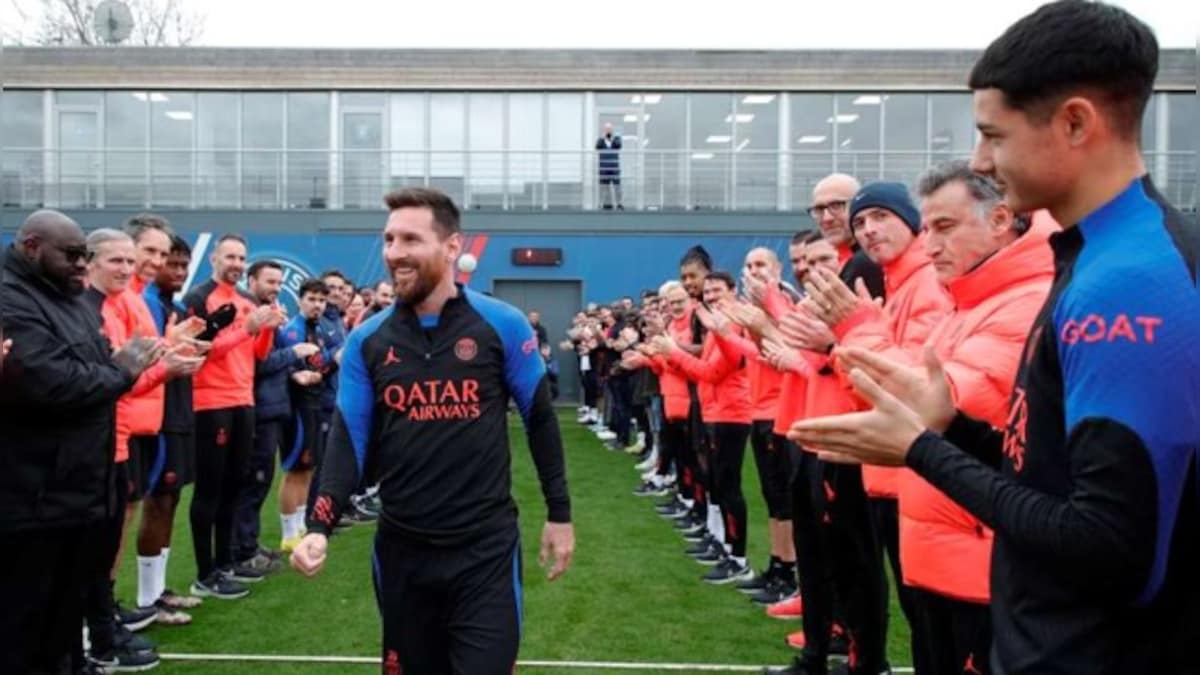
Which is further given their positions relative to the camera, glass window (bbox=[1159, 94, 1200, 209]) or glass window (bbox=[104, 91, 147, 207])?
glass window (bbox=[104, 91, 147, 207])

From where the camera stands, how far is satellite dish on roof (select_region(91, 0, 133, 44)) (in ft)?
100

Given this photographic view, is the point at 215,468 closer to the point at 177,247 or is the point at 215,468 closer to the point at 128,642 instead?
the point at 177,247

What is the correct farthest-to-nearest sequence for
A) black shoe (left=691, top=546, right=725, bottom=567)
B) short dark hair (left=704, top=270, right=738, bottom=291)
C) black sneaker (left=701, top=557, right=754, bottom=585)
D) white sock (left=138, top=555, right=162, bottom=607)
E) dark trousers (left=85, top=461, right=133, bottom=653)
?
black shoe (left=691, top=546, right=725, bottom=567) → short dark hair (left=704, top=270, right=738, bottom=291) → black sneaker (left=701, top=557, right=754, bottom=585) → white sock (left=138, top=555, right=162, bottom=607) → dark trousers (left=85, top=461, right=133, bottom=653)

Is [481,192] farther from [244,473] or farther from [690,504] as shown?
[244,473]

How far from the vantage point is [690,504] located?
37.6 feet

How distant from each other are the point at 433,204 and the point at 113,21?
3016 cm

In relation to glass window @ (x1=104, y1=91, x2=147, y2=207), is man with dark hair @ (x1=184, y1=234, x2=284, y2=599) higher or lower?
lower

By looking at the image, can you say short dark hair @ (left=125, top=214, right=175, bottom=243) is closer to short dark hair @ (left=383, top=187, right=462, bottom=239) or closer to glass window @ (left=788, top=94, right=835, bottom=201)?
short dark hair @ (left=383, top=187, right=462, bottom=239)

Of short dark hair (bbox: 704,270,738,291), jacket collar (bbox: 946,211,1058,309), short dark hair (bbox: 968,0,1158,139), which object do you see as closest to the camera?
short dark hair (bbox: 968,0,1158,139)

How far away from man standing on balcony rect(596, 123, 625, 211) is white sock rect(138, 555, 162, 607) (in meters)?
18.5

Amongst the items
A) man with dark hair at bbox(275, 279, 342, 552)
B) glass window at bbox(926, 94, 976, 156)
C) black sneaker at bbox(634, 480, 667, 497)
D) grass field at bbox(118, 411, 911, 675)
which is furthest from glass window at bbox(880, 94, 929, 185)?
man with dark hair at bbox(275, 279, 342, 552)

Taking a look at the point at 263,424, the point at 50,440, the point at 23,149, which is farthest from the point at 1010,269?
the point at 23,149

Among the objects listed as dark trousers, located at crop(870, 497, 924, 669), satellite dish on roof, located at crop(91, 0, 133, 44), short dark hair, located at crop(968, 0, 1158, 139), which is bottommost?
dark trousers, located at crop(870, 497, 924, 669)

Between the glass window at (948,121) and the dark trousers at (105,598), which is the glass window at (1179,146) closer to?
the glass window at (948,121)
